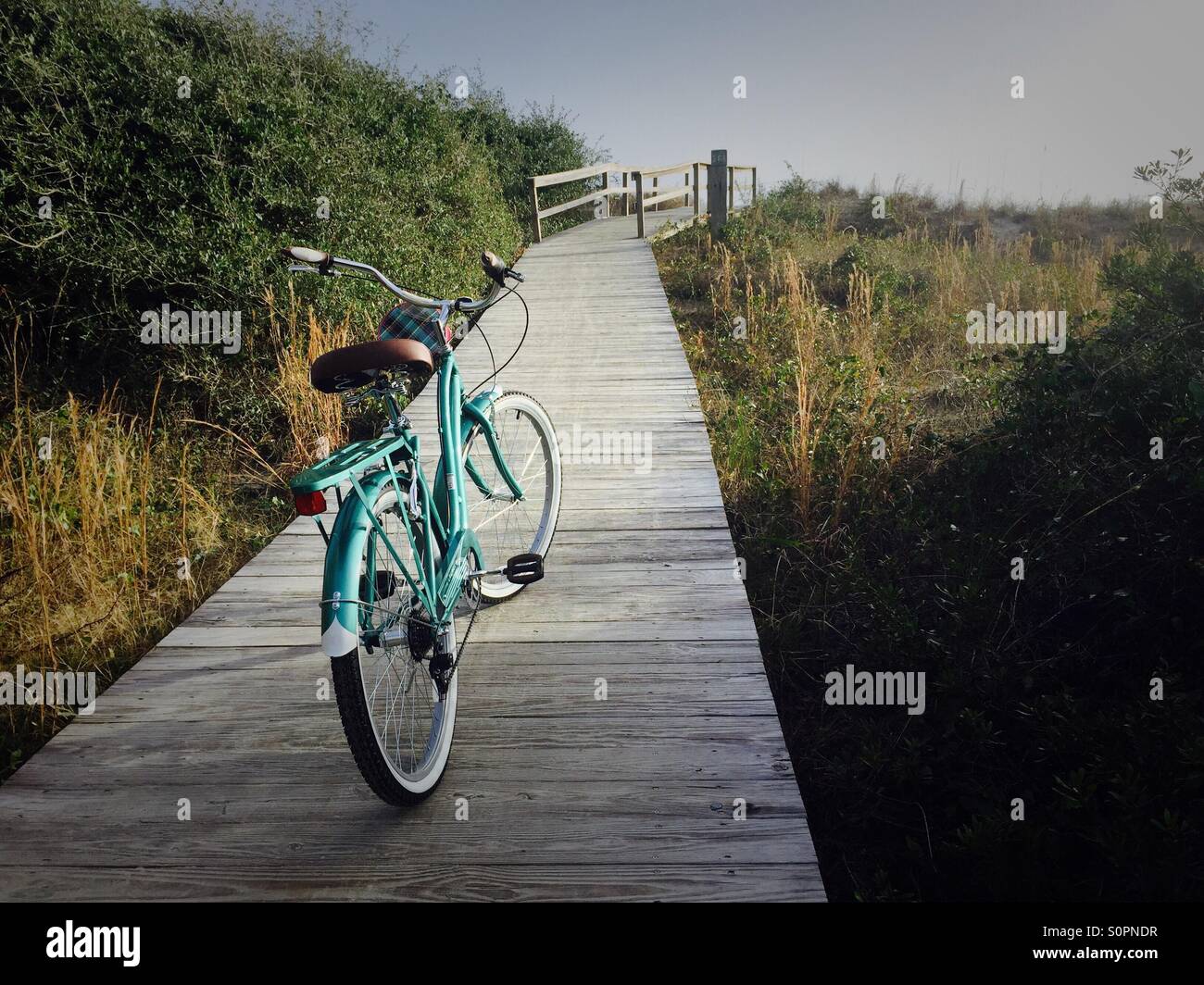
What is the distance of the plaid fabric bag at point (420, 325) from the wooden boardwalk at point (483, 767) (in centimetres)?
120

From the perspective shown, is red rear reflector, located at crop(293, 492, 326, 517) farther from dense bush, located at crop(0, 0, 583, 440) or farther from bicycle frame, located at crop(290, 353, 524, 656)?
dense bush, located at crop(0, 0, 583, 440)

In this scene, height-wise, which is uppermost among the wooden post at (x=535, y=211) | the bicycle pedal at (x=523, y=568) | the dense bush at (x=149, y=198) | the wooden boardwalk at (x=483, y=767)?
the wooden post at (x=535, y=211)

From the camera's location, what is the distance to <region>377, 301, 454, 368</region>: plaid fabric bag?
95.4 inches

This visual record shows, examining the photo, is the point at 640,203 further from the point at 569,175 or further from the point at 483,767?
the point at 483,767

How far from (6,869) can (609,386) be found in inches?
187

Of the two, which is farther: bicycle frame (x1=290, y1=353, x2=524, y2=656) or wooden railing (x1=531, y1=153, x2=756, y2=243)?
wooden railing (x1=531, y1=153, x2=756, y2=243)

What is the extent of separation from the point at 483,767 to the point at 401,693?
33cm

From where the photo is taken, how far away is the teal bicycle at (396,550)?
1837 mm

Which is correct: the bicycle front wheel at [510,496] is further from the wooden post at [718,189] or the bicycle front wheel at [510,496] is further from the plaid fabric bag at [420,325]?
the wooden post at [718,189]

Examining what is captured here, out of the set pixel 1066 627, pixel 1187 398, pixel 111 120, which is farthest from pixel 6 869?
pixel 111 120

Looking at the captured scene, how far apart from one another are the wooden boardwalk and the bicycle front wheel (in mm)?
143

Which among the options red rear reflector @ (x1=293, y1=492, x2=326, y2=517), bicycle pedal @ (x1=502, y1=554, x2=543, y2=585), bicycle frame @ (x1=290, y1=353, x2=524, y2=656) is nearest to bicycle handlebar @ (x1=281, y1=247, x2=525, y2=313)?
bicycle frame @ (x1=290, y1=353, x2=524, y2=656)

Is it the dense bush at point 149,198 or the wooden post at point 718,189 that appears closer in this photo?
the dense bush at point 149,198

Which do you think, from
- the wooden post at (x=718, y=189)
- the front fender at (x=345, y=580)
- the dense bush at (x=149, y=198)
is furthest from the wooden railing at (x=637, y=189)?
the front fender at (x=345, y=580)
